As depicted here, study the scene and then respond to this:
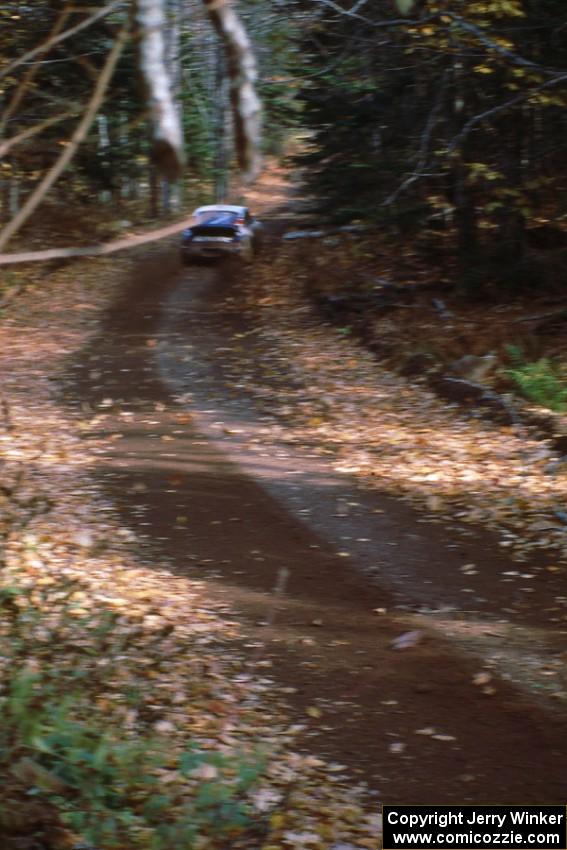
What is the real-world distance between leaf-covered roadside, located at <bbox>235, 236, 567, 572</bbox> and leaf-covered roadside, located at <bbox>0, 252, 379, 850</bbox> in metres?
3.07

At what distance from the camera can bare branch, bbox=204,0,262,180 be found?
3756 mm

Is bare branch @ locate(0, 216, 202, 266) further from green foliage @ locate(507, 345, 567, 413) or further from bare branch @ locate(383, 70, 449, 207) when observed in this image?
green foliage @ locate(507, 345, 567, 413)

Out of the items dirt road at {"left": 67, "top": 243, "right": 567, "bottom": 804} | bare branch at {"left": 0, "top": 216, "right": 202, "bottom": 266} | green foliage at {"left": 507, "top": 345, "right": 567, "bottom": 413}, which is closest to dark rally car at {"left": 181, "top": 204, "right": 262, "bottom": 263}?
dirt road at {"left": 67, "top": 243, "right": 567, "bottom": 804}

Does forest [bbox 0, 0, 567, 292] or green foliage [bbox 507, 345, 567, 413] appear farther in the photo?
green foliage [bbox 507, 345, 567, 413]

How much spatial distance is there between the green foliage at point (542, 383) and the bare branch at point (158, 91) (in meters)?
10.2

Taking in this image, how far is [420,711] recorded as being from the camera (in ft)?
20.0

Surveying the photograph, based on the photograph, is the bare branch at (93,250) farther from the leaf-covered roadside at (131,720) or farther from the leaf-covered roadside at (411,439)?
the leaf-covered roadside at (411,439)

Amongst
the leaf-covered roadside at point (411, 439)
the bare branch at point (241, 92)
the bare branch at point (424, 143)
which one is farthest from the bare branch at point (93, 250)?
the bare branch at point (424, 143)

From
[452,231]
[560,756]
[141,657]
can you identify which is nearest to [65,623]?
[141,657]

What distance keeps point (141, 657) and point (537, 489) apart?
4.95 metres

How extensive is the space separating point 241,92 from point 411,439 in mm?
8835

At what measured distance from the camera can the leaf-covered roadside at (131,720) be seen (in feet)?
14.6

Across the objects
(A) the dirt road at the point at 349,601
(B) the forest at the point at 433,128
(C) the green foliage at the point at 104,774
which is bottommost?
(A) the dirt road at the point at 349,601

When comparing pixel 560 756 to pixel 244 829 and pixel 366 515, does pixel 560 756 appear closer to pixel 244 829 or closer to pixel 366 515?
pixel 244 829
